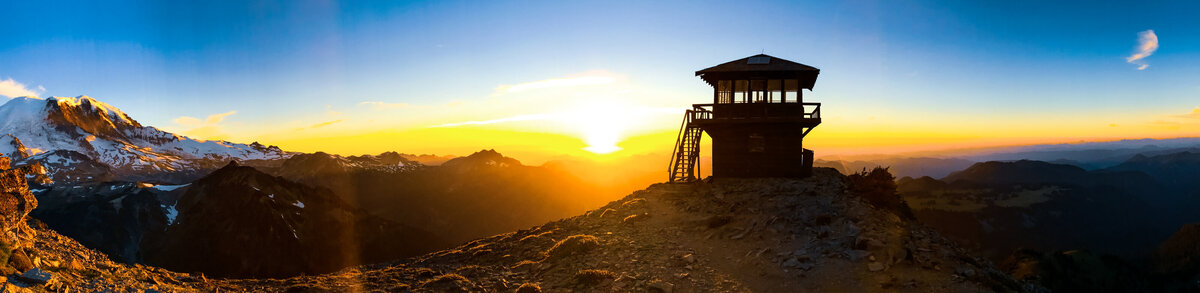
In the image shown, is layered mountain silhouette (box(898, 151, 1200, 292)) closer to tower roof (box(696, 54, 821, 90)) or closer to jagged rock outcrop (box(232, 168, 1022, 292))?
tower roof (box(696, 54, 821, 90))

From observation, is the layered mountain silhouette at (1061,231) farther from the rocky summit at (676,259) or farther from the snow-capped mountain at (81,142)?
the snow-capped mountain at (81,142)

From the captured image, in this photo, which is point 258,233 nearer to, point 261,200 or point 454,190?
point 261,200

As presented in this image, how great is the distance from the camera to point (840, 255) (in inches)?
519

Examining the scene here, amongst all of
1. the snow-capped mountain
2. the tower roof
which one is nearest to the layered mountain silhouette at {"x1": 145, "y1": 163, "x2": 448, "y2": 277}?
the tower roof

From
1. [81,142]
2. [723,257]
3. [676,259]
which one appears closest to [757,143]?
[723,257]

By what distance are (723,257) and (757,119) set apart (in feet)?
39.3

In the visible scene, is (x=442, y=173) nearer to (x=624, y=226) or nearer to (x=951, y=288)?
(x=624, y=226)

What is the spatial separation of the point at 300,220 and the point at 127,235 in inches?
1843

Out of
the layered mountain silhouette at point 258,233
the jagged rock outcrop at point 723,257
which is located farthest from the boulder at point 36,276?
the layered mountain silhouette at point 258,233

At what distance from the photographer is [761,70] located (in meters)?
24.5

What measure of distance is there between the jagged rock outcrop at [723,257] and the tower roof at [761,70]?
21.7ft

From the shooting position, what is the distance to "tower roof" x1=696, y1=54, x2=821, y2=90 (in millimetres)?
24297

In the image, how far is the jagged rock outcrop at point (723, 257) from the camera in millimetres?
12094

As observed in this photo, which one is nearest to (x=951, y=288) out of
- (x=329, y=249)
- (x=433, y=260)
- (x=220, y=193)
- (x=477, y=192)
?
(x=433, y=260)
